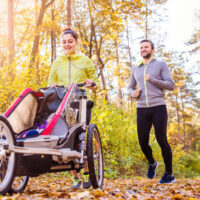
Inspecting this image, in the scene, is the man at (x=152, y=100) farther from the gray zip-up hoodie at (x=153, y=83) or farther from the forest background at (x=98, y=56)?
the forest background at (x=98, y=56)

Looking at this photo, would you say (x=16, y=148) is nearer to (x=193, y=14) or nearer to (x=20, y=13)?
(x=20, y=13)

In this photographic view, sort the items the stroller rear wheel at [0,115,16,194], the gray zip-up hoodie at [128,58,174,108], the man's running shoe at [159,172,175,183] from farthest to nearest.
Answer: the gray zip-up hoodie at [128,58,174,108] → the man's running shoe at [159,172,175,183] → the stroller rear wheel at [0,115,16,194]

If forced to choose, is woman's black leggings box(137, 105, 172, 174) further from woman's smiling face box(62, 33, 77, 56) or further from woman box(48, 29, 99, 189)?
woman's smiling face box(62, 33, 77, 56)

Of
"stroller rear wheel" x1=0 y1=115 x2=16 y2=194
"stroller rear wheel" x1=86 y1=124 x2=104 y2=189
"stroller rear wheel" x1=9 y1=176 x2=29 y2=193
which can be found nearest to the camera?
"stroller rear wheel" x1=0 y1=115 x2=16 y2=194

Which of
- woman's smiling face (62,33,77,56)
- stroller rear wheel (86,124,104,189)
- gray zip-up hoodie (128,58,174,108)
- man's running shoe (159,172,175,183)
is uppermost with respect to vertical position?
woman's smiling face (62,33,77,56)

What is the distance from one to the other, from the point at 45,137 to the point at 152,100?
2613 mm

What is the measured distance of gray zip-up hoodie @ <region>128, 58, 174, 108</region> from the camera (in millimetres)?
5457

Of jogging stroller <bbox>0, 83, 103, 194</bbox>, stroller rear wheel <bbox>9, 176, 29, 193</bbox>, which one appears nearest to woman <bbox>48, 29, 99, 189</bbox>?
jogging stroller <bbox>0, 83, 103, 194</bbox>

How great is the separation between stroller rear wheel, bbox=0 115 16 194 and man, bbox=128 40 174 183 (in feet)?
9.46

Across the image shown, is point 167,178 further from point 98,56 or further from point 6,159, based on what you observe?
point 98,56

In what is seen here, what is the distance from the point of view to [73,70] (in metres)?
4.69

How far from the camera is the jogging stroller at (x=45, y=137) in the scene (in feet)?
9.99

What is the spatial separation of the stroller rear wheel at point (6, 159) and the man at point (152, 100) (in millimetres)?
2884

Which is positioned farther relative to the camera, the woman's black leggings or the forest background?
the forest background
